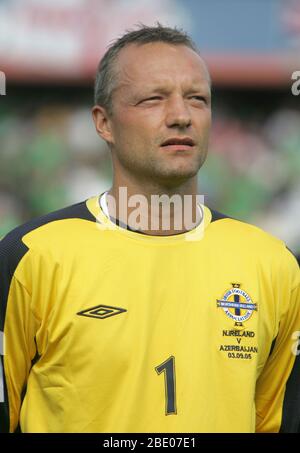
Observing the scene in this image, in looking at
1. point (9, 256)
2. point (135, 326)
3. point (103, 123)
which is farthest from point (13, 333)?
point (103, 123)

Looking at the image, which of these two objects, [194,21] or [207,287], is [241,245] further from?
[194,21]

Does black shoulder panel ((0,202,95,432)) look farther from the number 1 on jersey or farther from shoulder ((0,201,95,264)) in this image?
the number 1 on jersey

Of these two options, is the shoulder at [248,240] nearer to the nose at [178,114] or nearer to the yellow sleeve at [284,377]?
the yellow sleeve at [284,377]

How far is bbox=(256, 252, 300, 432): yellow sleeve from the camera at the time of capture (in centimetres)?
271

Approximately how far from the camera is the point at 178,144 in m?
2.51

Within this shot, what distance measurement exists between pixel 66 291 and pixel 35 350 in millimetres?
240

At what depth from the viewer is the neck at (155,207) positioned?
2645 millimetres

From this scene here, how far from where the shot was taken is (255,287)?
8.66 ft

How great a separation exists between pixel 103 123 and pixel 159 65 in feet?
1.08

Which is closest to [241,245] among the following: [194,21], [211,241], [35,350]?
[211,241]

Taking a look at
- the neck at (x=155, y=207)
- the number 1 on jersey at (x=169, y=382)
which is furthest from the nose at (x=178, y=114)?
the number 1 on jersey at (x=169, y=382)

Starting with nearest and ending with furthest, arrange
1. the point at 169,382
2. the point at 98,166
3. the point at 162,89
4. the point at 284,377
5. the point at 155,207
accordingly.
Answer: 1. the point at 169,382
2. the point at 162,89
3. the point at 155,207
4. the point at 284,377
5. the point at 98,166

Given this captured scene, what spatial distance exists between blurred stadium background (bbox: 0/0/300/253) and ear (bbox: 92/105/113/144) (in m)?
5.95

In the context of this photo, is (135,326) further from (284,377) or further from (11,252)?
(284,377)
